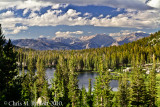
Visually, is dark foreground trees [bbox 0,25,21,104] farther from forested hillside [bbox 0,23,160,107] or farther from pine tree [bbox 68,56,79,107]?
pine tree [bbox 68,56,79,107]

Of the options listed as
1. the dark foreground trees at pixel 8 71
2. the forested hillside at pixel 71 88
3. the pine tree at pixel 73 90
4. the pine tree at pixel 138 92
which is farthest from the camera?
the pine tree at pixel 73 90


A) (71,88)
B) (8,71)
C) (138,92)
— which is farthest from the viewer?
(71,88)

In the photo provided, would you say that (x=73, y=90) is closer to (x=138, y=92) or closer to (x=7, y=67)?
(x=138, y=92)

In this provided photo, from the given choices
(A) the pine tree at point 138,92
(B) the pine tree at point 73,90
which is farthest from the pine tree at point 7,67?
(A) the pine tree at point 138,92

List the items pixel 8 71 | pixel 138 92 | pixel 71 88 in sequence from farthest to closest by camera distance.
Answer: pixel 71 88 → pixel 138 92 → pixel 8 71

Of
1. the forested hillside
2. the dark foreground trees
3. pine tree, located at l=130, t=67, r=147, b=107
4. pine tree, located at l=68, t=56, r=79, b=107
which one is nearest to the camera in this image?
the dark foreground trees

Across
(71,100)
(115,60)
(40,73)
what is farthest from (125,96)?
(115,60)

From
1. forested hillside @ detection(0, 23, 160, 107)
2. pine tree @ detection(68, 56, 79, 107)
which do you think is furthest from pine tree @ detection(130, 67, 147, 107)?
pine tree @ detection(68, 56, 79, 107)

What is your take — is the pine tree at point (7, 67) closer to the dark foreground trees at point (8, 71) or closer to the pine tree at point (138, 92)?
the dark foreground trees at point (8, 71)

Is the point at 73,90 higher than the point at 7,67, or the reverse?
the point at 7,67

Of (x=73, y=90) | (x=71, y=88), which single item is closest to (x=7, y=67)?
(x=71, y=88)

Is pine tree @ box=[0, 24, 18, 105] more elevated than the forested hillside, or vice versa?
pine tree @ box=[0, 24, 18, 105]

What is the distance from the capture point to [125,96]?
48.1 metres

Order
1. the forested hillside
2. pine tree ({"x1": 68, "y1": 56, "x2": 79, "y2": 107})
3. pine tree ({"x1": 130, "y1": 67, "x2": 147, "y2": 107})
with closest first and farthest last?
the forested hillside, pine tree ({"x1": 130, "y1": 67, "x2": 147, "y2": 107}), pine tree ({"x1": 68, "y1": 56, "x2": 79, "y2": 107})
